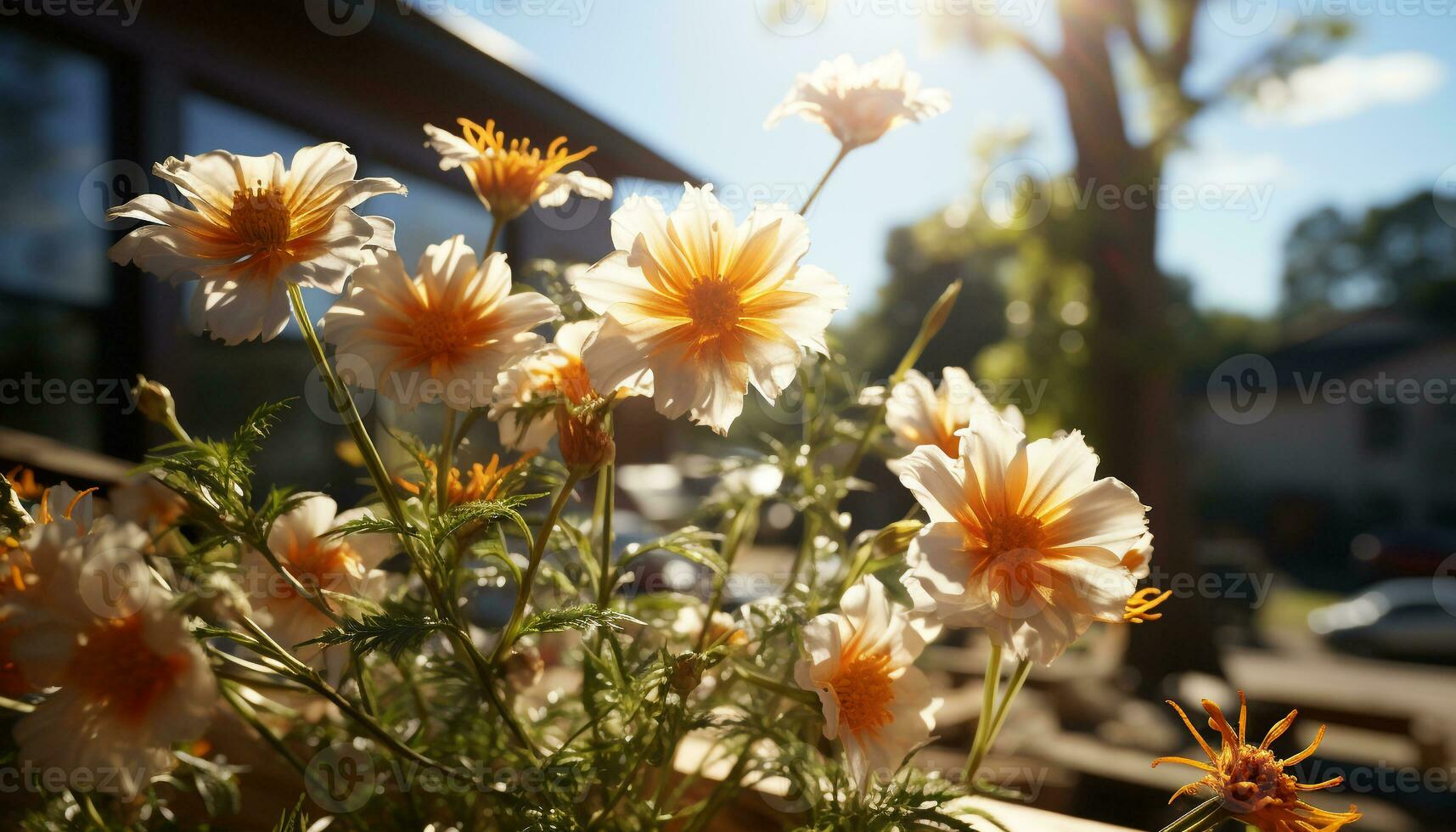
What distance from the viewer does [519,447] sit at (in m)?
0.53

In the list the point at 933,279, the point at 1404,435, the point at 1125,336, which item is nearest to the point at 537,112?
the point at 1125,336

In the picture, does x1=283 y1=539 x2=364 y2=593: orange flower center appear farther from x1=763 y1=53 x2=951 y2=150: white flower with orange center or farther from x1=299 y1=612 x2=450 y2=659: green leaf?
x1=763 y1=53 x2=951 y2=150: white flower with orange center

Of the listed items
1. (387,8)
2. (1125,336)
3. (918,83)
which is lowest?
(918,83)

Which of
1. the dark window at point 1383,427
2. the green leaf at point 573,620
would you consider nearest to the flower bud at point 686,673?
the green leaf at point 573,620

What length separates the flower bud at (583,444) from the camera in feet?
1.43

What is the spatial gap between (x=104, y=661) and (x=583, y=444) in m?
0.22

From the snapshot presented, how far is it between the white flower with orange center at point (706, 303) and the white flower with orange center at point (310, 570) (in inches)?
7.8

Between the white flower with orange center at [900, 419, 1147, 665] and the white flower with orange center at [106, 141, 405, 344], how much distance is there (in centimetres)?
28

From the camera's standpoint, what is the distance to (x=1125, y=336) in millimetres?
6516

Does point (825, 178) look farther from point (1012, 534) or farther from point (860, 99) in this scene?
point (1012, 534)

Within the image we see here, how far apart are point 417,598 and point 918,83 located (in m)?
0.50

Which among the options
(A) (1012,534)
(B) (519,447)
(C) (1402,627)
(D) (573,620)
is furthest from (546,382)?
(C) (1402,627)

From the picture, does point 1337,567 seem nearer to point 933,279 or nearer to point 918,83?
point 933,279

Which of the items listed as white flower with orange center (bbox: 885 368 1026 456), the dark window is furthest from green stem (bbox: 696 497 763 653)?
the dark window
